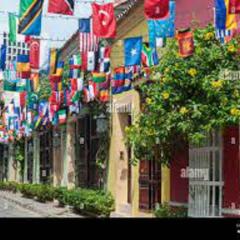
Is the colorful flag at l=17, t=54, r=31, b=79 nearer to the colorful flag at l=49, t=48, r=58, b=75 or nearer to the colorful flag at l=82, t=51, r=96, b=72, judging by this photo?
the colorful flag at l=49, t=48, r=58, b=75

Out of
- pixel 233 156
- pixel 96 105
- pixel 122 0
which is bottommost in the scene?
pixel 233 156

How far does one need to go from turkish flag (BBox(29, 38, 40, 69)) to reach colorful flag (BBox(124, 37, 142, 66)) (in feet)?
22.3

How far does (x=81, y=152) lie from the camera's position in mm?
26547

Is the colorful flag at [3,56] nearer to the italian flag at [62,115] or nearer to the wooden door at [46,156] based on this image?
the italian flag at [62,115]

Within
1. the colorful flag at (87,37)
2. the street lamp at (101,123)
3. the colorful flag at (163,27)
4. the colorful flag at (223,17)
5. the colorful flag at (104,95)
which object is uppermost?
the colorful flag at (87,37)

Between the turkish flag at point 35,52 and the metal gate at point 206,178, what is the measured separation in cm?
963

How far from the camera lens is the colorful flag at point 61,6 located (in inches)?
578

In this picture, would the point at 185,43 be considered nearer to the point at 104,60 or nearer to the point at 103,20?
the point at 103,20

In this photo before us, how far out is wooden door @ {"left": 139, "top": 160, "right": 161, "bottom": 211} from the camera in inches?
669

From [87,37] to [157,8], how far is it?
602cm

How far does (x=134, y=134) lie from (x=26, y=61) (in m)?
11.4

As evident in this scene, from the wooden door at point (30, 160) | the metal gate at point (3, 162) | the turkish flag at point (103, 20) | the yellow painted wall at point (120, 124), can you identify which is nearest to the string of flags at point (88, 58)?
the turkish flag at point (103, 20)
